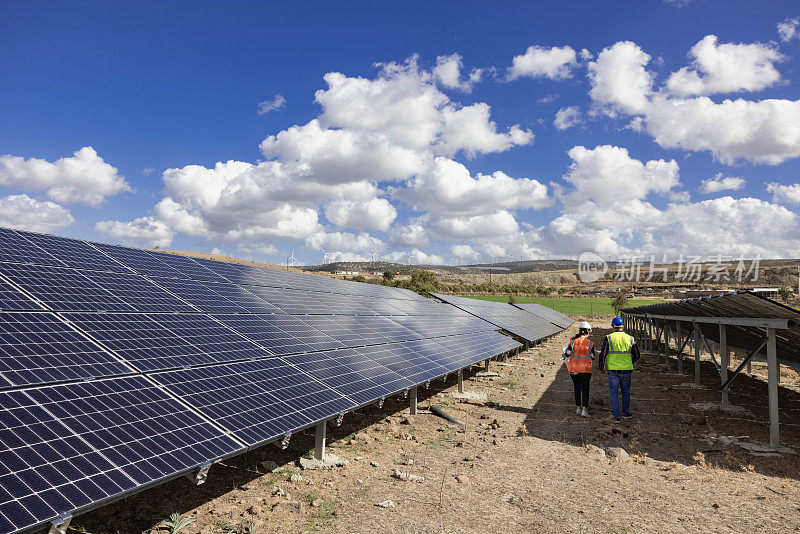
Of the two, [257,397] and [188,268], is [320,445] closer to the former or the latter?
[257,397]

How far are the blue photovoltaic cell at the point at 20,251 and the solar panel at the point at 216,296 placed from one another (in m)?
2.60

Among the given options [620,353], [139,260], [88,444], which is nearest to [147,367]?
[88,444]

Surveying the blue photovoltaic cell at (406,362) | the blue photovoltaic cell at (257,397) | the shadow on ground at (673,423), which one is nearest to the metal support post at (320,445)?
the blue photovoltaic cell at (257,397)

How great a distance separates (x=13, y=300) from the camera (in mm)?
8359

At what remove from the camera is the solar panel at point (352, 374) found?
1035cm

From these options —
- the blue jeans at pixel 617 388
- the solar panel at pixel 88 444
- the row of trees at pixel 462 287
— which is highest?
the solar panel at pixel 88 444

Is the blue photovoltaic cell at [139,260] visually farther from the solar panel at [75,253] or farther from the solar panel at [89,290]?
the solar panel at [89,290]

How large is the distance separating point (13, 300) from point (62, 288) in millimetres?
1414

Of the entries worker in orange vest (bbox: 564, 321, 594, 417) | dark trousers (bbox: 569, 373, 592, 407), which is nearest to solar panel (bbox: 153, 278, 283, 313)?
worker in orange vest (bbox: 564, 321, 594, 417)

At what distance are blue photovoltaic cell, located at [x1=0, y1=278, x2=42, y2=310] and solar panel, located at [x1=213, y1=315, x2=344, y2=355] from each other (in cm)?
398

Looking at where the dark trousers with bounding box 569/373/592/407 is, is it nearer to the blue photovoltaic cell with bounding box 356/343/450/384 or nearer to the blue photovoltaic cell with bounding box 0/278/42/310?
the blue photovoltaic cell with bounding box 356/343/450/384

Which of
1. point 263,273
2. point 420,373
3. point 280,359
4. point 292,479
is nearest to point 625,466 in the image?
point 420,373

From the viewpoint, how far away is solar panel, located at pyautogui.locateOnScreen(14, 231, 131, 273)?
39.4 ft

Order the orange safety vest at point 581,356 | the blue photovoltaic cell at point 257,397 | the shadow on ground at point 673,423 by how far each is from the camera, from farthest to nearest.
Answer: the orange safety vest at point 581,356
the shadow on ground at point 673,423
the blue photovoltaic cell at point 257,397
